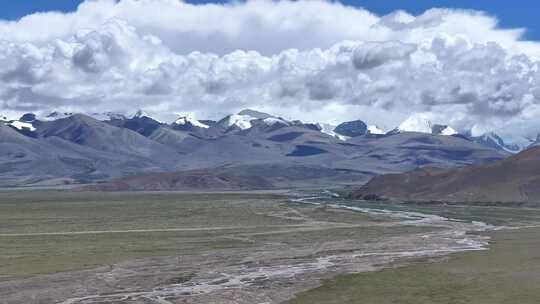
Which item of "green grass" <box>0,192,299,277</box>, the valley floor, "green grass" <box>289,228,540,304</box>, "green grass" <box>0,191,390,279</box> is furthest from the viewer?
"green grass" <box>0,191,390,279</box>

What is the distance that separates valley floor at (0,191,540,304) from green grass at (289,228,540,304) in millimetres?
113

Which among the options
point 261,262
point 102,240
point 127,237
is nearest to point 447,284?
point 261,262

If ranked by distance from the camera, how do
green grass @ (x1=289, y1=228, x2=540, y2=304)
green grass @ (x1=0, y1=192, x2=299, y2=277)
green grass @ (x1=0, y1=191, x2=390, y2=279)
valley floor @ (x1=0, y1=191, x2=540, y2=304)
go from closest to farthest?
green grass @ (x1=289, y1=228, x2=540, y2=304) < valley floor @ (x1=0, y1=191, x2=540, y2=304) < green grass @ (x1=0, y1=192, x2=299, y2=277) < green grass @ (x1=0, y1=191, x2=390, y2=279)

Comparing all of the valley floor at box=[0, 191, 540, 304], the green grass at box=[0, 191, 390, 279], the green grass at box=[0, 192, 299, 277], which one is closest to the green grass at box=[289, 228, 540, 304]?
the valley floor at box=[0, 191, 540, 304]

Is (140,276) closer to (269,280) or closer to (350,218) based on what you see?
(269,280)

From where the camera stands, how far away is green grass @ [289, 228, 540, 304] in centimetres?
6981

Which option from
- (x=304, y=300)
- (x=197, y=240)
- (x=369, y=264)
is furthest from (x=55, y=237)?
(x=304, y=300)

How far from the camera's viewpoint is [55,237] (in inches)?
5433

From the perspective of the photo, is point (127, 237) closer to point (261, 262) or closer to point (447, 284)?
point (261, 262)

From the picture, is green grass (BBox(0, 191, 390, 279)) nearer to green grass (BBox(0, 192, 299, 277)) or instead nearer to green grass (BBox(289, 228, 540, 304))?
green grass (BBox(0, 192, 299, 277))

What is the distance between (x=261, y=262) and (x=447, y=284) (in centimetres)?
3057

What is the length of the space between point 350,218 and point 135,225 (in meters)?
53.7

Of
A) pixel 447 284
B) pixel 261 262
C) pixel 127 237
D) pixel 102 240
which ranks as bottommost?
pixel 447 284

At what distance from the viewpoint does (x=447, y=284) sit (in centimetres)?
7831
